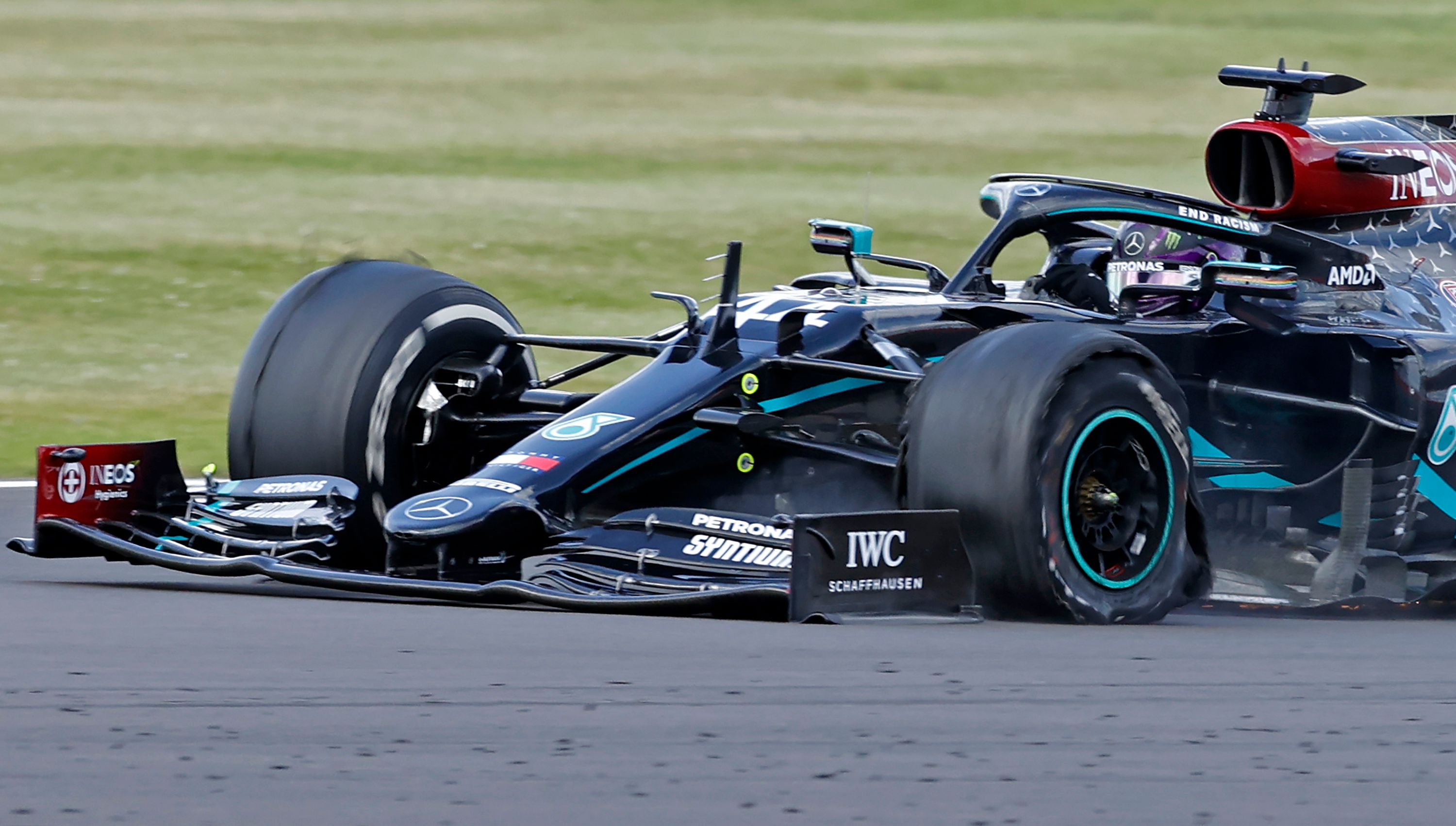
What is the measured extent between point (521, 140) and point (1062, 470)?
24514 mm

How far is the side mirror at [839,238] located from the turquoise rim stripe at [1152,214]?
81 cm

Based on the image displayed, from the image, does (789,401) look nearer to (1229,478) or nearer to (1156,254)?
(1229,478)

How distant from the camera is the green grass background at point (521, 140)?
1836cm

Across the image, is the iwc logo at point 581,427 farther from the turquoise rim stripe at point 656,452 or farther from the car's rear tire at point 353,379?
the car's rear tire at point 353,379

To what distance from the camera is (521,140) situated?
99.3 feet

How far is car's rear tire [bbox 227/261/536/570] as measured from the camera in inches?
306

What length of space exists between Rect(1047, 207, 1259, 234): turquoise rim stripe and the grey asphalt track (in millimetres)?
1978

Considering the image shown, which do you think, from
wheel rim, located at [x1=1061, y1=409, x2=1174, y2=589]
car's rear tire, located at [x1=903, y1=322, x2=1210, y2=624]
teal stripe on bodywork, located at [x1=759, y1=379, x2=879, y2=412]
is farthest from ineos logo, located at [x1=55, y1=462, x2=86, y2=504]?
wheel rim, located at [x1=1061, y1=409, x2=1174, y2=589]

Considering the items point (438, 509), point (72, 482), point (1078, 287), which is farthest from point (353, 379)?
point (1078, 287)

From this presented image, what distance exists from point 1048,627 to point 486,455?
8.48ft

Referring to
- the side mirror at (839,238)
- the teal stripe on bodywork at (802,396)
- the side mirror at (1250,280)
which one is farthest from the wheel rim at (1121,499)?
the side mirror at (839,238)

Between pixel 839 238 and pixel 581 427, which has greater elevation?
pixel 839 238

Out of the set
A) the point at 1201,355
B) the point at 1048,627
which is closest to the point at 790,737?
the point at 1048,627

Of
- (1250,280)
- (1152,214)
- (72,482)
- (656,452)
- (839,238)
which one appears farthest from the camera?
(839,238)
